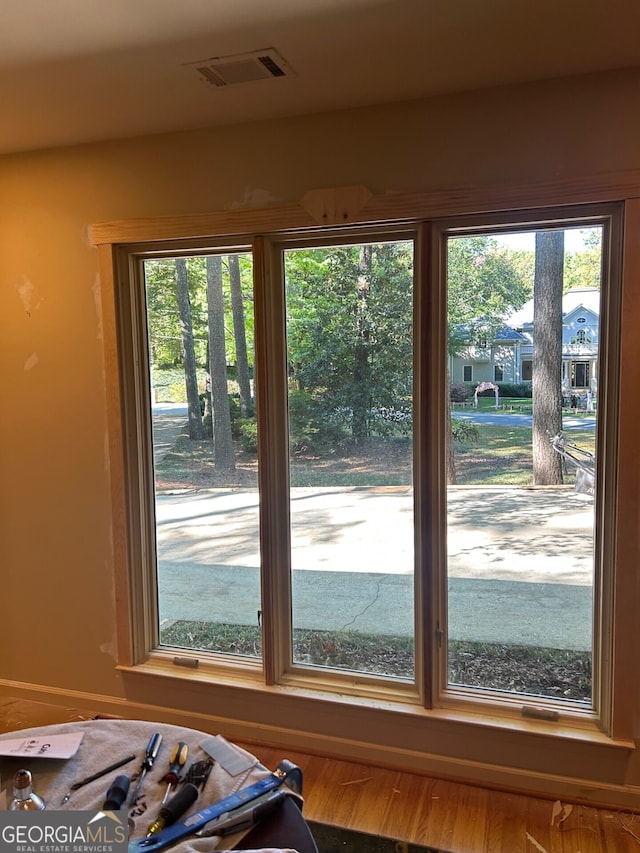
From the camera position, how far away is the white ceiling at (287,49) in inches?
61.0

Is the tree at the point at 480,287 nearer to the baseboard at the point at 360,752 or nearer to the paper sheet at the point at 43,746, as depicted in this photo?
the baseboard at the point at 360,752

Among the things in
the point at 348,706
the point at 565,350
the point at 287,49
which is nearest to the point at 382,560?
the point at 348,706

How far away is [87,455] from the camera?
2.62 meters

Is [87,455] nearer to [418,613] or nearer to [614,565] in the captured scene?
[418,613]

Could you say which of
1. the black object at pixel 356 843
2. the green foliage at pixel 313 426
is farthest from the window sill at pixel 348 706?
the green foliage at pixel 313 426

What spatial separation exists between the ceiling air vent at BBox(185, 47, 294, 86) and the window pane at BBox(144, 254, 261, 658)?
693 mm

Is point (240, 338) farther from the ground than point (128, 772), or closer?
farther from the ground

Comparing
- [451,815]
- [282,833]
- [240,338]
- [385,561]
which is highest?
[240,338]

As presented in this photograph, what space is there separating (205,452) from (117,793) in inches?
60.7

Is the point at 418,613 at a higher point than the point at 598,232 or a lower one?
lower

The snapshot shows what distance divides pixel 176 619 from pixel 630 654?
187cm

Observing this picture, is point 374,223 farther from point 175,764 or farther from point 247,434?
point 175,764

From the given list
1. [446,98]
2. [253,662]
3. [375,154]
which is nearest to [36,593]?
[253,662]

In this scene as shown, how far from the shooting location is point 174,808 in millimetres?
1168
